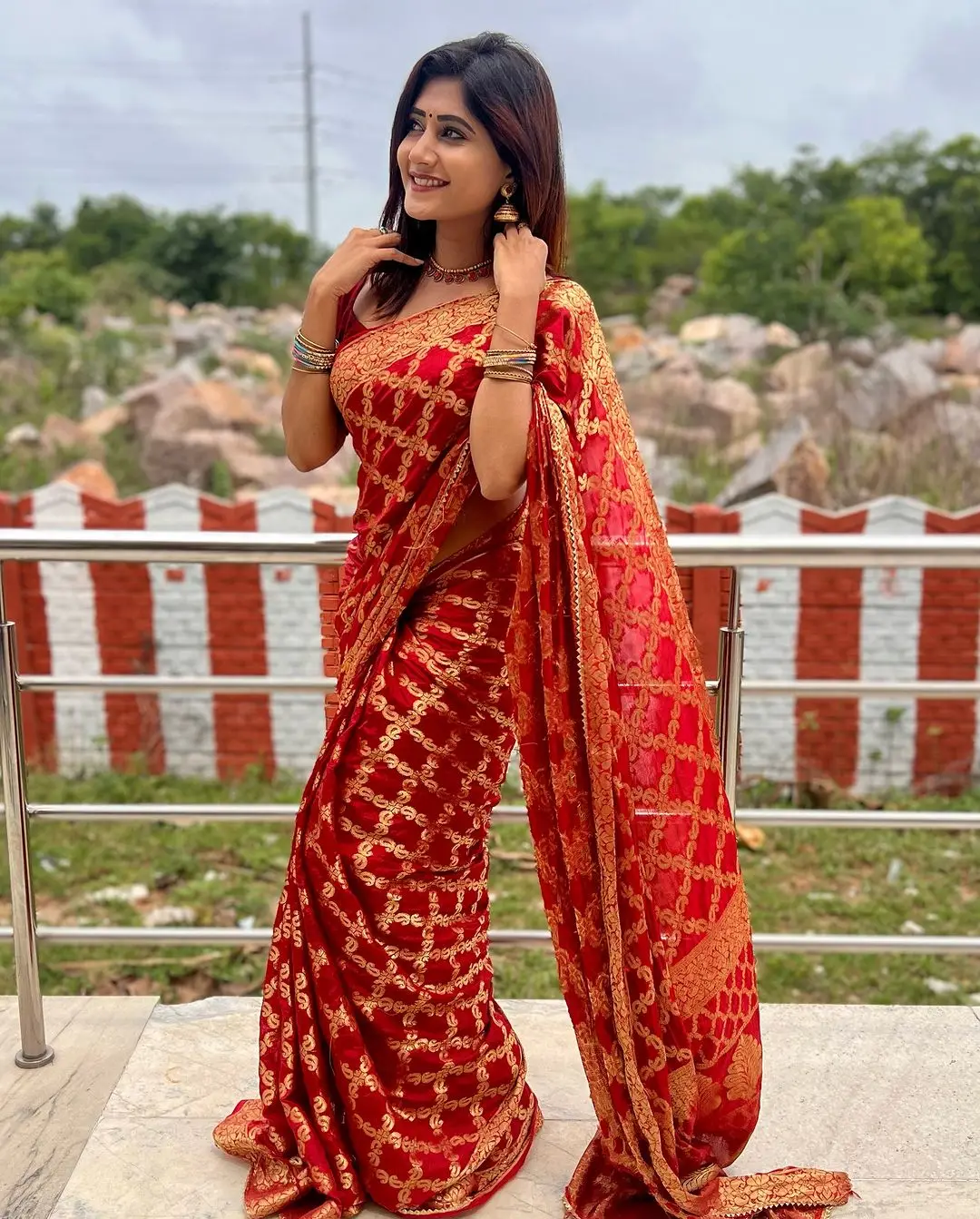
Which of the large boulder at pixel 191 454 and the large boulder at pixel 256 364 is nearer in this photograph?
the large boulder at pixel 191 454

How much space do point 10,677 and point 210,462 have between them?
903 centimetres

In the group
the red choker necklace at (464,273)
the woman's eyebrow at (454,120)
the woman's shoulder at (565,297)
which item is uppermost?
the woman's eyebrow at (454,120)

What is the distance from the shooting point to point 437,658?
1770 millimetres

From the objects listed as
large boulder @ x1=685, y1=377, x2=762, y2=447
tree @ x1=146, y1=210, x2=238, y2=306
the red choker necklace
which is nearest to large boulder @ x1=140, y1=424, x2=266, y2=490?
large boulder @ x1=685, y1=377, x2=762, y2=447

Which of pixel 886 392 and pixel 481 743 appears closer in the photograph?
pixel 481 743

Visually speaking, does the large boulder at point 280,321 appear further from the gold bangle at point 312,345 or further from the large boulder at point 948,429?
the gold bangle at point 312,345

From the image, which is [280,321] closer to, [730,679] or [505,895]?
[505,895]

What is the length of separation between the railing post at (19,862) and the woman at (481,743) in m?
0.60

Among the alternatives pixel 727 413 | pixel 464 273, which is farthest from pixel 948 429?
pixel 464 273

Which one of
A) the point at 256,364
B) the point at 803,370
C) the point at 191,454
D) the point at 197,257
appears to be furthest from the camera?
the point at 197,257

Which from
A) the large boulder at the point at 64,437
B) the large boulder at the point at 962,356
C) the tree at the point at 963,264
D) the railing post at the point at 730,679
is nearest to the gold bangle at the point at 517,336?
the railing post at the point at 730,679

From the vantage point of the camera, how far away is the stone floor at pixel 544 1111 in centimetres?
190

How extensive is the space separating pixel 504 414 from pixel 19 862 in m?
1.28

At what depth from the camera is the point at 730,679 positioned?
2.25 metres
